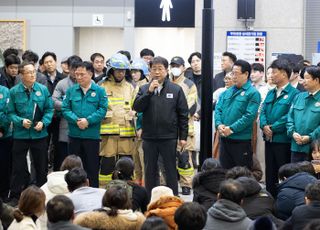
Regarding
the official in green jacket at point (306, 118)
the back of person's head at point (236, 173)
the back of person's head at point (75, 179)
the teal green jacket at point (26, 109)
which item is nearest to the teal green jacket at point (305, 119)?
the official in green jacket at point (306, 118)

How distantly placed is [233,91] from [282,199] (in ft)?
8.75

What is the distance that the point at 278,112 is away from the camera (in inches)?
332

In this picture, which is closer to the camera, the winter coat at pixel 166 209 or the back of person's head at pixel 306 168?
the winter coat at pixel 166 209

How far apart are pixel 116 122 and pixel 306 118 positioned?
A: 2615 mm

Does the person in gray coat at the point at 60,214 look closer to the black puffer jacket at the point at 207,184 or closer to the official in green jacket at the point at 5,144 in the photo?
the black puffer jacket at the point at 207,184

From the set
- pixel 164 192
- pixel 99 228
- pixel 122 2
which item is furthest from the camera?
pixel 122 2

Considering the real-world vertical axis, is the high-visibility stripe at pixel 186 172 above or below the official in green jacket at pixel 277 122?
below

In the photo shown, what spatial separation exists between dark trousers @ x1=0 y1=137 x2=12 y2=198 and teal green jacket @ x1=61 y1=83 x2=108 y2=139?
31.3 inches

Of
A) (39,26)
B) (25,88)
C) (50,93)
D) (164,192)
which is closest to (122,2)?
(39,26)

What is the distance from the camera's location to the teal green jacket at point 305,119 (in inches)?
311

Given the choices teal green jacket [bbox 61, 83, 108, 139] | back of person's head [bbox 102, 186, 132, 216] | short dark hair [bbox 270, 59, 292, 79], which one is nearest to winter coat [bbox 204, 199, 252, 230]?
back of person's head [bbox 102, 186, 132, 216]

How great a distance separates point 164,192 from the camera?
617 centimetres

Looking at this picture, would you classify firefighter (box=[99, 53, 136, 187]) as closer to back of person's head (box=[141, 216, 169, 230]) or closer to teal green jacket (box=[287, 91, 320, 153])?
teal green jacket (box=[287, 91, 320, 153])

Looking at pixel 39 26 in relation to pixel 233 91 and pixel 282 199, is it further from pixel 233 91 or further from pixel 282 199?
pixel 282 199
